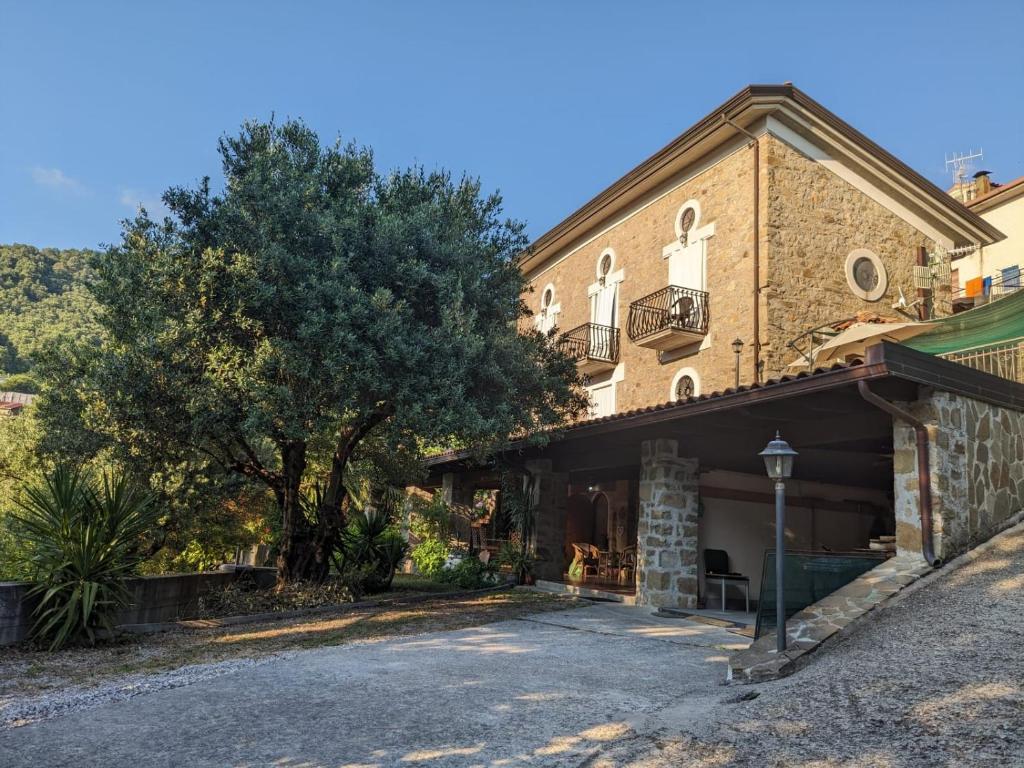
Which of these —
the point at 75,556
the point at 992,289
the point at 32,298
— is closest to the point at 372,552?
Answer: the point at 75,556

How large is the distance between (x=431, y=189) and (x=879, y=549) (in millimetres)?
7505

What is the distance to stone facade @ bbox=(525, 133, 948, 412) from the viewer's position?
1386 cm

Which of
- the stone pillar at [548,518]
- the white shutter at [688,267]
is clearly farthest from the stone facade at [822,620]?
the white shutter at [688,267]

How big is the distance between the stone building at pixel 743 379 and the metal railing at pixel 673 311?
5 cm

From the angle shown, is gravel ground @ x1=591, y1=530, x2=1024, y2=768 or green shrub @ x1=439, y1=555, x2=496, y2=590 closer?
gravel ground @ x1=591, y1=530, x2=1024, y2=768

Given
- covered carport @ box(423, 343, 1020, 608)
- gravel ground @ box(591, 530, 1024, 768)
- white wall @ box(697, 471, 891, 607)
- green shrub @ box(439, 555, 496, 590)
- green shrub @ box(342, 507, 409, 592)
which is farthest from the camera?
green shrub @ box(439, 555, 496, 590)

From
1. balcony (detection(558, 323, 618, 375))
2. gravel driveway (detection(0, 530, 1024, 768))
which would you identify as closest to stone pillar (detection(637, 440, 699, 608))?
gravel driveway (detection(0, 530, 1024, 768))

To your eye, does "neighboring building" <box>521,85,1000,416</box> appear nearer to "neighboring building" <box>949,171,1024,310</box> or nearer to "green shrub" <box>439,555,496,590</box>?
"neighboring building" <box>949,171,1024,310</box>

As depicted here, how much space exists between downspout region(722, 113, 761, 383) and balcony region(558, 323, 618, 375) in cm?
461

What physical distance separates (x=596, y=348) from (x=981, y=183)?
1427cm

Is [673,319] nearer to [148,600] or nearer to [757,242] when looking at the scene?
[757,242]

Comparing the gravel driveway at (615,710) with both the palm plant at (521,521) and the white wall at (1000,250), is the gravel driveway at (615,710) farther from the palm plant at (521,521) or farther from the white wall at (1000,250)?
the white wall at (1000,250)

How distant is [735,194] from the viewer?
48.4 ft

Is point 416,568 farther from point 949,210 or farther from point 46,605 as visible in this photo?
point 949,210
